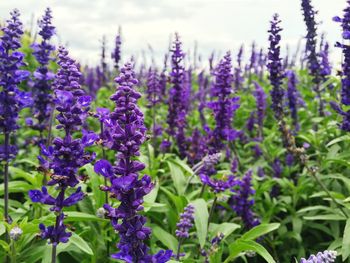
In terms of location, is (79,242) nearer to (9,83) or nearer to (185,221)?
(185,221)

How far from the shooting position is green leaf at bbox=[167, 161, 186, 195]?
6105mm

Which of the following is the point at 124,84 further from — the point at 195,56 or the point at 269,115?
the point at 195,56

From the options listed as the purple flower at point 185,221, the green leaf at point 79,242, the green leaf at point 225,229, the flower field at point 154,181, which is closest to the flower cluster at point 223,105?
the flower field at point 154,181

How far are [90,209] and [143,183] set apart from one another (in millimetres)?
2692

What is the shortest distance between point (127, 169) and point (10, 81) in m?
2.38

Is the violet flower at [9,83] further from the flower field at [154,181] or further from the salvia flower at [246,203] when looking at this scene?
the salvia flower at [246,203]

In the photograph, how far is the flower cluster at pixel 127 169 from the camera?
287 cm

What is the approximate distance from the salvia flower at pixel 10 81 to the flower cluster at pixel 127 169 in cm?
213

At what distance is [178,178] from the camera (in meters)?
6.24

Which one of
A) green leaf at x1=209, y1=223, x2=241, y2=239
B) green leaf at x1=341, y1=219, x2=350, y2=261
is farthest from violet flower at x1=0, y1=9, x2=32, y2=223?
green leaf at x1=341, y1=219, x2=350, y2=261

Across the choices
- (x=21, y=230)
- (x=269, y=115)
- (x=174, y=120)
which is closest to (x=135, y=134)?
(x=21, y=230)

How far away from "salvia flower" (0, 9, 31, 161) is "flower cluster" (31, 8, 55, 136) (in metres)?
1.21

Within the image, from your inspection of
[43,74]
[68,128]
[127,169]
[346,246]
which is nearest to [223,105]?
[346,246]

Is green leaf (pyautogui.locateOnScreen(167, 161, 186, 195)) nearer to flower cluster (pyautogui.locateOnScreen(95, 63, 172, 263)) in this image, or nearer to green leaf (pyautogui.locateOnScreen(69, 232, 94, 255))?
green leaf (pyautogui.locateOnScreen(69, 232, 94, 255))
